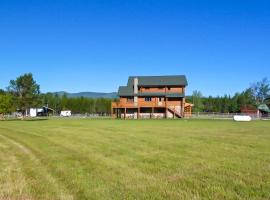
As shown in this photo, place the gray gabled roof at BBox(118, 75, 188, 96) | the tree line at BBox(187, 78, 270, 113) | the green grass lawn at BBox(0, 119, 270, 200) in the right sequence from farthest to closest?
the tree line at BBox(187, 78, 270, 113) → the gray gabled roof at BBox(118, 75, 188, 96) → the green grass lawn at BBox(0, 119, 270, 200)

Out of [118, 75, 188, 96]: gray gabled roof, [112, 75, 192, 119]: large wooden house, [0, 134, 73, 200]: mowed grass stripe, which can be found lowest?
[0, 134, 73, 200]: mowed grass stripe

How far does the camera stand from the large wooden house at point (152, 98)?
265ft

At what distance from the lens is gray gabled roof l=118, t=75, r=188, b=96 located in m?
82.9

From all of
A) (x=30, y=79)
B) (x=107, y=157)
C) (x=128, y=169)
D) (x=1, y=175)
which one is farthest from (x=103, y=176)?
(x=30, y=79)

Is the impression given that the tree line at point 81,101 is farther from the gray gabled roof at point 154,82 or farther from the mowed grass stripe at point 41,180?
the mowed grass stripe at point 41,180

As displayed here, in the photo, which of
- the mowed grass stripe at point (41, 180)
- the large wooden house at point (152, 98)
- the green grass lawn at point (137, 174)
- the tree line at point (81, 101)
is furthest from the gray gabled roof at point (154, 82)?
the mowed grass stripe at point (41, 180)

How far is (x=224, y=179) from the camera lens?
29.7ft

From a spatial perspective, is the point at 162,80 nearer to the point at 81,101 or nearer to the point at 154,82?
the point at 154,82

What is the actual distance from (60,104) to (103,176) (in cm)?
13746

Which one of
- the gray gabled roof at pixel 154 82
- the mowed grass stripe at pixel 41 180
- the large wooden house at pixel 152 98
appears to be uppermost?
the gray gabled roof at pixel 154 82

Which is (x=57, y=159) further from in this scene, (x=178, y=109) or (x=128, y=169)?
(x=178, y=109)

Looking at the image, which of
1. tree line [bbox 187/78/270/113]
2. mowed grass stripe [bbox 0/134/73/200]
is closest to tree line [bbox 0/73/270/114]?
tree line [bbox 187/78/270/113]

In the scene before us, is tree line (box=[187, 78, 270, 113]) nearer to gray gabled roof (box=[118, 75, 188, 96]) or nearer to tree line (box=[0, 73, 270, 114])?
tree line (box=[0, 73, 270, 114])

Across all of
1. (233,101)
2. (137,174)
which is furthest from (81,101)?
(137,174)
